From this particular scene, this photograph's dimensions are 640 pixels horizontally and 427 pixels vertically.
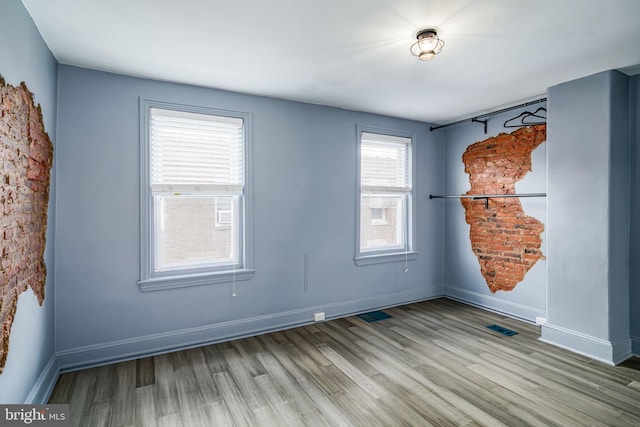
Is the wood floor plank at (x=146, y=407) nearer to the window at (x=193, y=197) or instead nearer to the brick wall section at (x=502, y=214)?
the window at (x=193, y=197)

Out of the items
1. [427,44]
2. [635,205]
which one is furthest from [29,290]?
[635,205]

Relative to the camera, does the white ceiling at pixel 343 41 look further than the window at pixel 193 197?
No

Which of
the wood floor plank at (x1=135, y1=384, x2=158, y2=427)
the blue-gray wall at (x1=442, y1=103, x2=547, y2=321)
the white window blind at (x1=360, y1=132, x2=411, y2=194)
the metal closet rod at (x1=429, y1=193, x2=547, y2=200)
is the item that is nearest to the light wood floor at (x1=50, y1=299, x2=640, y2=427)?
the wood floor plank at (x1=135, y1=384, x2=158, y2=427)

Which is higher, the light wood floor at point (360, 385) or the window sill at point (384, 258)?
the window sill at point (384, 258)

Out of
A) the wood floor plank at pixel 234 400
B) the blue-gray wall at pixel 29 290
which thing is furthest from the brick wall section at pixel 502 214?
the blue-gray wall at pixel 29 290

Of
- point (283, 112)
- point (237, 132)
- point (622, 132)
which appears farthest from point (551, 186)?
point (237, 132)

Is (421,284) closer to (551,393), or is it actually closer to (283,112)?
(551,393)

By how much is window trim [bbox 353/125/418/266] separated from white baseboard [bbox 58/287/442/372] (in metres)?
0.52

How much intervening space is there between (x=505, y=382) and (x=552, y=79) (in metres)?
2.71

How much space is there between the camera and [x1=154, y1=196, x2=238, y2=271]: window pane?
317 cm

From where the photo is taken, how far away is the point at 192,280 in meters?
3.20

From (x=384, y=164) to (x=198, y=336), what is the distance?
3.02 metres

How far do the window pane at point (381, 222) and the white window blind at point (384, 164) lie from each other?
Answer: 147 millimetres

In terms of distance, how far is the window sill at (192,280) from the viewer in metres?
3.03
